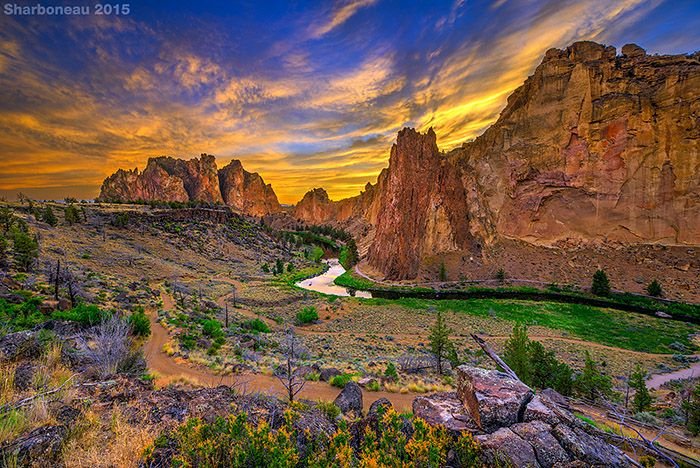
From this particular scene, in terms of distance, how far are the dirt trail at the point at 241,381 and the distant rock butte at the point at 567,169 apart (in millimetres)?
48521

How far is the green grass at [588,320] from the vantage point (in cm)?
3134

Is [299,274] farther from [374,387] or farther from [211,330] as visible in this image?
[374,387]

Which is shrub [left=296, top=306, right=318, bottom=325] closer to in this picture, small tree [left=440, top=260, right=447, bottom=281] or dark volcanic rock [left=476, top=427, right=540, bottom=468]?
small tree [left=440, top=260, right=447, bottom=281]

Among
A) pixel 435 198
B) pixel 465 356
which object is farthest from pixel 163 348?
pixel 435 198

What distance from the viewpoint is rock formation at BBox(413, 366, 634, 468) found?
4.16 m

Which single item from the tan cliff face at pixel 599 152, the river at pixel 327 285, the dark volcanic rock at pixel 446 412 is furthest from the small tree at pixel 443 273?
the dark volcanic rock at pixel 446 412

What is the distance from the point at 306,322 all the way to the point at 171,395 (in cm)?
3008

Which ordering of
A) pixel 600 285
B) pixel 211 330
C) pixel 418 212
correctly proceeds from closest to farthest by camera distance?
1. pixel 211 330
2. pixel 600 285
3. pixel 418 212

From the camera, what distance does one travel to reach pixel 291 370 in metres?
15.2

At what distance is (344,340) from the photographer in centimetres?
2808

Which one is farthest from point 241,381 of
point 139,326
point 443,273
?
point 443,273

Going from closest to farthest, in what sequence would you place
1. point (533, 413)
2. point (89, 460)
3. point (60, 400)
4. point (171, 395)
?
point (89, 460) < point (533, 413) < point (60, 400) < point (171, 395)

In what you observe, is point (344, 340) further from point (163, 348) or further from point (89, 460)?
point (89, 460)

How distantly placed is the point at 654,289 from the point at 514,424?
61808 millimetres
